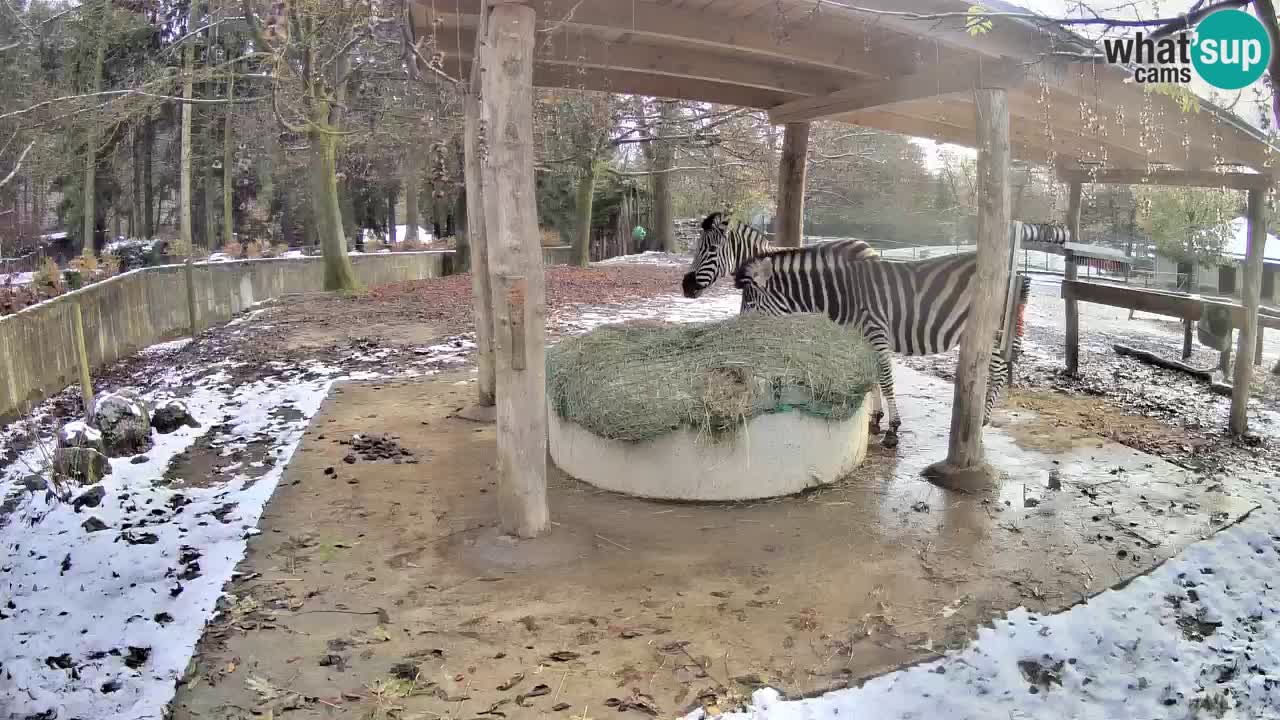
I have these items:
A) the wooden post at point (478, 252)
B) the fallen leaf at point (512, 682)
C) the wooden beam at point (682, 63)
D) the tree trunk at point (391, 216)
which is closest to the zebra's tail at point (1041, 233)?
the wooden beam at point (682, 63)

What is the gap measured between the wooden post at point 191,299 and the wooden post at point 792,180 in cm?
1094

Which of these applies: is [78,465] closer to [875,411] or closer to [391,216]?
[875,411]

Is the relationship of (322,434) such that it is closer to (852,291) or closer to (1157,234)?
(852,291)

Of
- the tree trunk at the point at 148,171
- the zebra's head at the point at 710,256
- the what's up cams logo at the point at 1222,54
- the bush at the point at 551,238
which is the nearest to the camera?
the what's up cams logo at the point at 1222,54

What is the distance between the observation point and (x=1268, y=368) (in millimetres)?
11344

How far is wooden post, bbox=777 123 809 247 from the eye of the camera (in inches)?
346

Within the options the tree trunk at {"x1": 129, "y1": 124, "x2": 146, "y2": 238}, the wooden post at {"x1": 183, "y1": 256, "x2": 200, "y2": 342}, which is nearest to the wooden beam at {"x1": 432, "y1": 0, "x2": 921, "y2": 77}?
the wooden post at {"x1": 183, "y1": 256, "x2": 200, "y2": 342}

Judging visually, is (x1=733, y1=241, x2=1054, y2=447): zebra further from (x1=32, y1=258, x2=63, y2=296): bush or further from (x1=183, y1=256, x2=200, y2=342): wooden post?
(x1=183, y1=256, x2=200, y2=342): wooden post

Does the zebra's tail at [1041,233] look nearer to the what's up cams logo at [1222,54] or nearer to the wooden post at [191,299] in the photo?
the what's up cams logo at [1222,54]

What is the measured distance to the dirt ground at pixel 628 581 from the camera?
11.1 feet

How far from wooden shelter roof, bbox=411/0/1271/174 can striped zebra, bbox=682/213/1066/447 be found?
130cm

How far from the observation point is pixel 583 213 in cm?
2244

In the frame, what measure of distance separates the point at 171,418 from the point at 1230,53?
27.1ft

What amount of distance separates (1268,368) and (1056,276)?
11641 millimetres
